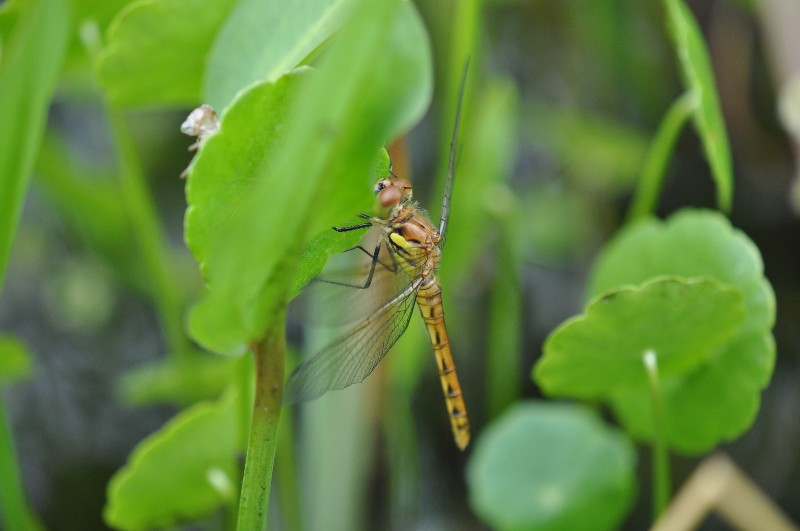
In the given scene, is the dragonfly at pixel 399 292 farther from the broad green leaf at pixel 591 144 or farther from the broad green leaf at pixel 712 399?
the broad green leaf at pixel 591 144

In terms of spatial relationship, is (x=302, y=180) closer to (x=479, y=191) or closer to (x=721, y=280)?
(x=721, y=280)

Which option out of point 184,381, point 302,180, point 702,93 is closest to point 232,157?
point 302,180

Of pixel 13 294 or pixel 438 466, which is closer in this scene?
pixel 438 466

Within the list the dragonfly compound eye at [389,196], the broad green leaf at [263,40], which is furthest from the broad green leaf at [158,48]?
the dragonfly compound eye at [389,196]

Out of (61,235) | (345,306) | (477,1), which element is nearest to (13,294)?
(61,235)

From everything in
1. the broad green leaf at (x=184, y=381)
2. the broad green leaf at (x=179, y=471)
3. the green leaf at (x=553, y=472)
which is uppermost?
the broad green leaf at (x=179, y=471)

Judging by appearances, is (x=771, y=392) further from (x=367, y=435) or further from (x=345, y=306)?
(x=345, y=306)
